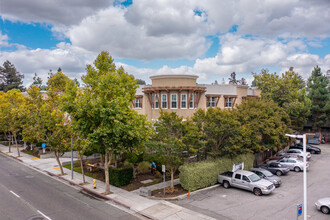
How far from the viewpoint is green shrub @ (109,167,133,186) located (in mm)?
20891

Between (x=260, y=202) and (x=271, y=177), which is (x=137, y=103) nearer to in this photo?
(x=271, y=177)

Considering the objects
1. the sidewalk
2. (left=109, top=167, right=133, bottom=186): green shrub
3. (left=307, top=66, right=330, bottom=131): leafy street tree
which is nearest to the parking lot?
the sidewalk

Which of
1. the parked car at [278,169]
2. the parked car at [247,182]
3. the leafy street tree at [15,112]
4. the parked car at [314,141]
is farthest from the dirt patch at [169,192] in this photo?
the parked car at [314,141]

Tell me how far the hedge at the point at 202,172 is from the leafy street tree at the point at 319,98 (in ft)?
125

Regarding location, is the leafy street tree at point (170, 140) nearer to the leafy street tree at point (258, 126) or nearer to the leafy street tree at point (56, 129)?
the leafy street tree at point (258, 126)

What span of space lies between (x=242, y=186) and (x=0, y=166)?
2833 centimetres

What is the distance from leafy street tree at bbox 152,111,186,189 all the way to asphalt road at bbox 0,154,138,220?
221 inches

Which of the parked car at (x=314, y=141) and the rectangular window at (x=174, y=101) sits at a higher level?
the rectangular window at (x=174, y=101)

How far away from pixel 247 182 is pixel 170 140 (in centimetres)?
754

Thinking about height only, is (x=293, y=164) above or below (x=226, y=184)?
above

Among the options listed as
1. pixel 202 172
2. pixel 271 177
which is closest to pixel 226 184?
pixel 202 172

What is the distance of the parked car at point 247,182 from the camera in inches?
748

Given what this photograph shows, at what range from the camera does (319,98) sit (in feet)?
168

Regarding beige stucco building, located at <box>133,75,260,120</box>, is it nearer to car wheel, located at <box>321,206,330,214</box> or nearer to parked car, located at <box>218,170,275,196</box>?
parked car, located at <box>218,170,275,196</box>
